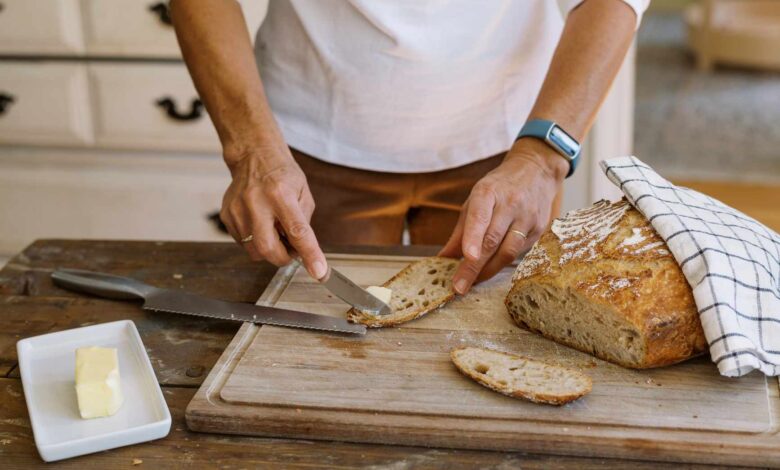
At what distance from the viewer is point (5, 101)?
247 centimetres

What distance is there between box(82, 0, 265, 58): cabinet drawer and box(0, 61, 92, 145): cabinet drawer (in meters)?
0.11

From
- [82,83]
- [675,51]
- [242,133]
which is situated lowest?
[675,51]

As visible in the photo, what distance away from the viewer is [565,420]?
2.92 feet

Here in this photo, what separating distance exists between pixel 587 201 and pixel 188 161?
3.78ft

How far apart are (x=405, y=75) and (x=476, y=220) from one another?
35 centimetres

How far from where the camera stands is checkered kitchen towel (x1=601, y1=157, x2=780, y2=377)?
3.14 feet

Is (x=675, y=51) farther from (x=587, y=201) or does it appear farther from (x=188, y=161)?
(x=188, y=161)

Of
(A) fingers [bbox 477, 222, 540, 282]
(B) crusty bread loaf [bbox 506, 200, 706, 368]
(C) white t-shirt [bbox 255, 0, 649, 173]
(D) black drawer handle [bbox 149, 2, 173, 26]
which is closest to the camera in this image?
(B) crusty bread loaf [bbox 506, 200, 706, 368]

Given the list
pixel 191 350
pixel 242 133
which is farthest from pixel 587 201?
pixel 191 350

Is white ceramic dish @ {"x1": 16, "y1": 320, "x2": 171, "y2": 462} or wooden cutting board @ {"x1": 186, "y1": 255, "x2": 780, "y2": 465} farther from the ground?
wooden cutting board @ {"x1": 186, "y1": 255, "x2": 780, "y2": 465}

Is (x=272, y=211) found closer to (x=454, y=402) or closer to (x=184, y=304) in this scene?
(x=184, y=304)

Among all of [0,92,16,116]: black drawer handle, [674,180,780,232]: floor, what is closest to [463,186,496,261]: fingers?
[0,92,16,116]: black drawer handle

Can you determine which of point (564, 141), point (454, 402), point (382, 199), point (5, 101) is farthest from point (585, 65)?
point (5, 101)

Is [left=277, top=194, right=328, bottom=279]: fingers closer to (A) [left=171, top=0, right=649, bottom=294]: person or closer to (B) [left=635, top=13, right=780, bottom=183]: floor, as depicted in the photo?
(A) [left=171, top=0, right=649, bottom=294]: person
